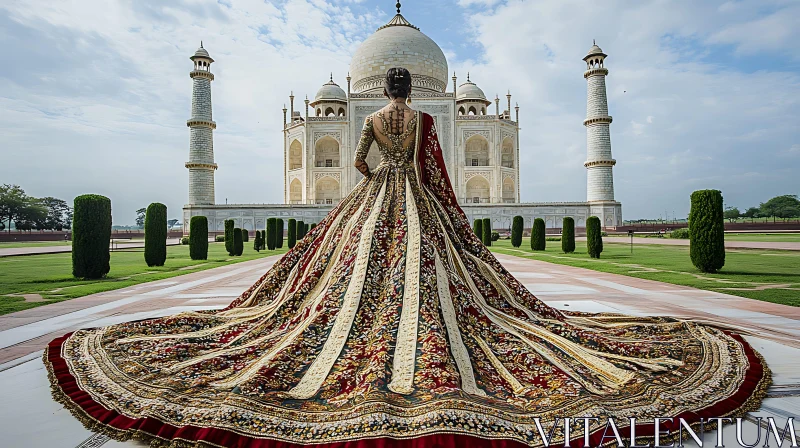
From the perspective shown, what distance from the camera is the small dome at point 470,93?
110ft

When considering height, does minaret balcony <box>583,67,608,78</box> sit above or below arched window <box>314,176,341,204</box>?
above

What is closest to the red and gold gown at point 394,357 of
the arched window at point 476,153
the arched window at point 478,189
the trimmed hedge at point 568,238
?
the trimmed hedge at point 568,238

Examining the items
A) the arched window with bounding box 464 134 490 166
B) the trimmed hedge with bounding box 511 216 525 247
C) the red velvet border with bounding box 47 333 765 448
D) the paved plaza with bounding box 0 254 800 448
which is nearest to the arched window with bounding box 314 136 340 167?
the arched window with bounding box 464 134 490 166

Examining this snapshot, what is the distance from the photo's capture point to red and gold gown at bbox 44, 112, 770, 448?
56.2 inches

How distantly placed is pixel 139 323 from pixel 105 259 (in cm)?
562

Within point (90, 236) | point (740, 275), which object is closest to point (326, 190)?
point (90, 236)

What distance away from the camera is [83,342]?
2.45m

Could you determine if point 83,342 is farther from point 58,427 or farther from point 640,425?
point 640,425

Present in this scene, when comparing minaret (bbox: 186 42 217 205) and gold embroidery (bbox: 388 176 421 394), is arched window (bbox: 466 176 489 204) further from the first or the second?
gold embroidery (bbox: 388 176 421 394)

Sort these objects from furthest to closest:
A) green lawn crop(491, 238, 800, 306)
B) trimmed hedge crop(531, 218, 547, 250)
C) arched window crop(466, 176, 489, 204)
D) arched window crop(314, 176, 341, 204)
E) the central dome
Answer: arched window crop(466, 176, 489, 204)
arched window crop(314, 176, 341, 204)
the central dome
trimmed hedge crop(531, 218, 547, 250)
green lawn crop(491, 238, 800, 306)

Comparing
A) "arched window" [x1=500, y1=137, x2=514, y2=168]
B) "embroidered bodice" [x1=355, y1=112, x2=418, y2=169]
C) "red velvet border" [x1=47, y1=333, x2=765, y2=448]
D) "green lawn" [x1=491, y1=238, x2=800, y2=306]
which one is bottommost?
"green lawn" [x1=491, y1=238, x2=800, y2=306]

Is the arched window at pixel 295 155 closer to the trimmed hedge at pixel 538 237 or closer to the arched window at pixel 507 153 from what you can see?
the arched window at pixel 507 153

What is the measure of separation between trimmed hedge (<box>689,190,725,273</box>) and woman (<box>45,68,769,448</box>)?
17.2 feet

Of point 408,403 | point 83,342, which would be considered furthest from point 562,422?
point 83,342
